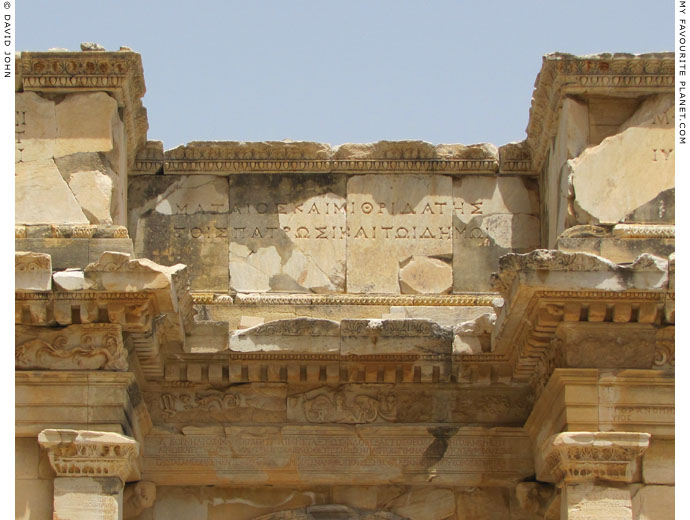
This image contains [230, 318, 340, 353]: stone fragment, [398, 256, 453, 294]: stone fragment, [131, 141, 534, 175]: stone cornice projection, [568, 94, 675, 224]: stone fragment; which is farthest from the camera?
[131, 141, 534, 175]: stone cornice projection

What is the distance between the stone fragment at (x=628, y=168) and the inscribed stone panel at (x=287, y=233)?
2.23 metres

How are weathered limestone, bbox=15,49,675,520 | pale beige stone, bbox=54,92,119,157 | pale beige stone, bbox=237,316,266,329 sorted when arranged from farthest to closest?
pale beige stone, bbox=237,316,266,329
pale beige stone, bbox=54,92,119,157
weathered limestone, bbox=15,49,675,520

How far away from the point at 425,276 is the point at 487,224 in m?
0.71

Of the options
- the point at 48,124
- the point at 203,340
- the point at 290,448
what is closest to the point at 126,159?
the point at 48,124

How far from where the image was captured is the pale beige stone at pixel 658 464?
12078mm

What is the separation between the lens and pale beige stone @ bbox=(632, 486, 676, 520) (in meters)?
12.0

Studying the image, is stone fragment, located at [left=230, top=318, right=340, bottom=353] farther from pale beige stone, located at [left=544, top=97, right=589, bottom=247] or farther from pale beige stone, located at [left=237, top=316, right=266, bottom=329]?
pale beige stone, located at [left=544, top=97, right=589, bottom=247]

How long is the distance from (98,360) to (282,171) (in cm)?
289

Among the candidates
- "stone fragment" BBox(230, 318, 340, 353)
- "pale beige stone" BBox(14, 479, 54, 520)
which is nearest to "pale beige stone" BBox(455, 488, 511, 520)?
"stone fragment" BBox(230, 318, 340, 353)

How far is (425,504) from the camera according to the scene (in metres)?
13.4

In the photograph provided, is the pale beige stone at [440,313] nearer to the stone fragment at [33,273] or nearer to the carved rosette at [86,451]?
the carved rosette at [86,451]

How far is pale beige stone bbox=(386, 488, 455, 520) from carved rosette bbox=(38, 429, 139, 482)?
8.00 ft

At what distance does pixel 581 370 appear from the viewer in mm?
12031

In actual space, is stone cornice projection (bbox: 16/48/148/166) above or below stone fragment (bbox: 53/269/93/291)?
above
